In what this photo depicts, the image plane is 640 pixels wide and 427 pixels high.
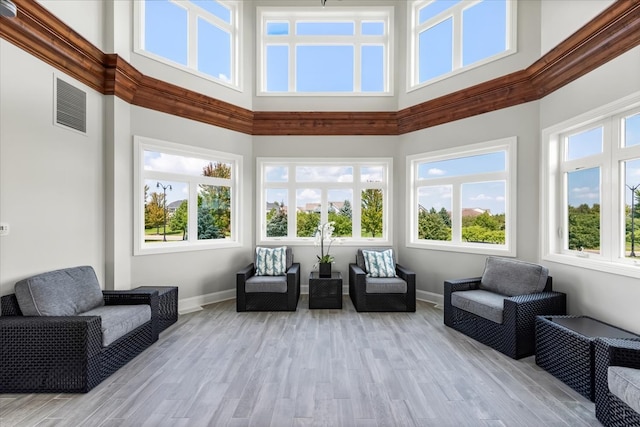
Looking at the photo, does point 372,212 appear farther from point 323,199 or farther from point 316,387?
point 316,387

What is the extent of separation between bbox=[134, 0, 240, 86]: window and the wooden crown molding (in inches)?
24.2

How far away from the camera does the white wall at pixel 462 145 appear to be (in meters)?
3.82

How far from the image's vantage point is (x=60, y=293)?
2.72 metres

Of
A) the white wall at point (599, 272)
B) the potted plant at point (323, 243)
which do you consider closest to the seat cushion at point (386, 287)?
the potted plant at point (323, 243)

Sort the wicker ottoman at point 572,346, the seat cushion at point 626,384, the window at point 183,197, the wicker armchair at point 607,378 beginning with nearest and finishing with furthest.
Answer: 1. the seat cushion at point 626,384
2. the wicker armchair at point 607,378
3. the wicker ottoman at point 572,346
4. the window at point 183,197

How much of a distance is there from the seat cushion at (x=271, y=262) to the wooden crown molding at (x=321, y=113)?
2.25 meters

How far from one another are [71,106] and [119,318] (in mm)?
2520

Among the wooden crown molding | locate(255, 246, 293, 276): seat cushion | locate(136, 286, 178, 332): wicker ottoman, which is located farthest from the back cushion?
the wooden crown molding

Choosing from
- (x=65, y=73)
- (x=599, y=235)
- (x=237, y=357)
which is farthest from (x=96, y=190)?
(x=599, y=235)

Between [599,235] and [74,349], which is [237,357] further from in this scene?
[599,235]

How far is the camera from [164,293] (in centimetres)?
348

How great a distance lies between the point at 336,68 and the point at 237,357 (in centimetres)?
516

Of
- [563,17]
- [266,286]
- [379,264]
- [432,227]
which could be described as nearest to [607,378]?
[379,264]

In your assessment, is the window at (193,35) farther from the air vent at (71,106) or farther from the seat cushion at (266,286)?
the seat cushion at (266,286)
